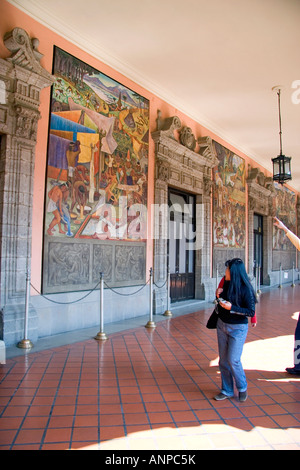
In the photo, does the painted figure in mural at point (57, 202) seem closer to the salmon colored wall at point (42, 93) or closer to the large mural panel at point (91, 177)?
the large mural panel at point (91, 177)

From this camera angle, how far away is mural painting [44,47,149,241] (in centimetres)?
648

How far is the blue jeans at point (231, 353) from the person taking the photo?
3.64 meters

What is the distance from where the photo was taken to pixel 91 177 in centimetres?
709

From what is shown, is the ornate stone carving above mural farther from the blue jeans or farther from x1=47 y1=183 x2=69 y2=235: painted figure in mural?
the blue jeans

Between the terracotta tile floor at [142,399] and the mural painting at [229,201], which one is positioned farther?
the mural painting at [229,201]

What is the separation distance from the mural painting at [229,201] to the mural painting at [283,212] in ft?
15.5

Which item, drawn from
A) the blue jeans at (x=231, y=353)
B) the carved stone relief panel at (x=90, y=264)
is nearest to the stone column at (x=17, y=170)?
the carved stone relief panel at (x=90, y=264)

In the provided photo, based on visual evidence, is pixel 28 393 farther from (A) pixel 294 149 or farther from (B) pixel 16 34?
(A) pixel 294 149

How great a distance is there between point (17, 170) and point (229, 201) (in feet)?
30.2

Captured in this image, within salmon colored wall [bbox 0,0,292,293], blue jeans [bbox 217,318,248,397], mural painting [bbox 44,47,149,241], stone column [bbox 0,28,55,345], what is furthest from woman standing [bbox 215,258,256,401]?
mural painting [bbox 44,47,149,241]

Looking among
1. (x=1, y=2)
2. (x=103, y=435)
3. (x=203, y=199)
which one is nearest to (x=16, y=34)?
(x=1, y=2)

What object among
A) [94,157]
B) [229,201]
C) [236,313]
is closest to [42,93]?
[94,157]

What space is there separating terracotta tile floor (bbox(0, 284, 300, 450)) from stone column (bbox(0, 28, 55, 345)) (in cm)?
96

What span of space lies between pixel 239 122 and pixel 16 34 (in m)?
8.01
